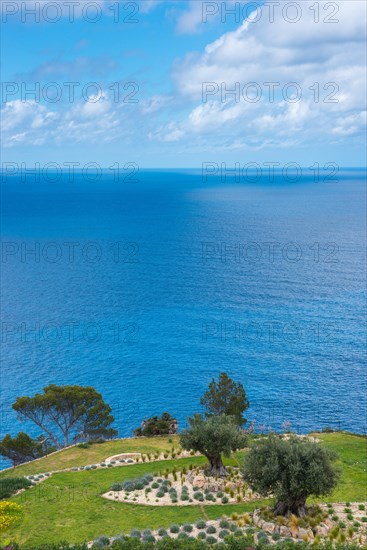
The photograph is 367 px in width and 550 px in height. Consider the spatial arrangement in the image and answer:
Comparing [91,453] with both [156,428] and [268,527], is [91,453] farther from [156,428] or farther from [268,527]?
[268,527]

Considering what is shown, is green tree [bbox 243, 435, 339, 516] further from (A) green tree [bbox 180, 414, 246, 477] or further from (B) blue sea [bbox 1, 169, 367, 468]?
(B) blue sea [bbox 1, 169, 367, 468]

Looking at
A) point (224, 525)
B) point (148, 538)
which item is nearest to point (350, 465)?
point (224, 525)

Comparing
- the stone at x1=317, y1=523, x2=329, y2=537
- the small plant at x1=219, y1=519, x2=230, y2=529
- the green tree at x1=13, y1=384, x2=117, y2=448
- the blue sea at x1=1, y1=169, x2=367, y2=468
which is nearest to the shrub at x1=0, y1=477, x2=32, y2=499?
the small plant at x1=219, y1=519, x2=230, y2=529

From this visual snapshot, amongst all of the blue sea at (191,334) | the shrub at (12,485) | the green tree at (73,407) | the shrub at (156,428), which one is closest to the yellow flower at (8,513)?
the shrub at (12,485)

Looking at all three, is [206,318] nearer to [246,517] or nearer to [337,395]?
[337,395]

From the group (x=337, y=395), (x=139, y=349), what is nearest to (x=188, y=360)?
(x=139, y=349)
